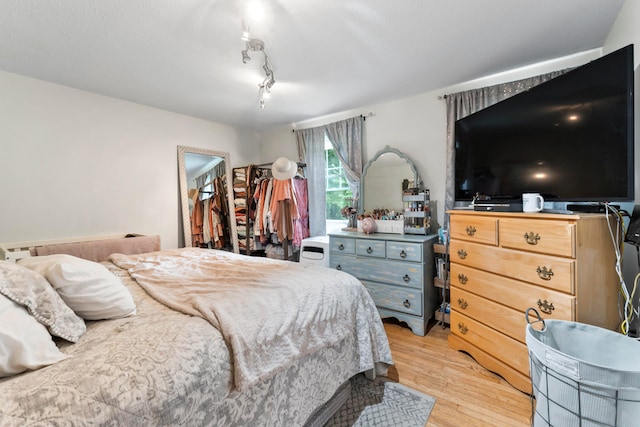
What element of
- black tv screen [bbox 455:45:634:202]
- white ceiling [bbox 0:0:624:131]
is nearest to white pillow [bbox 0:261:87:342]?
white ceiling [bbox 0:0:624:131]

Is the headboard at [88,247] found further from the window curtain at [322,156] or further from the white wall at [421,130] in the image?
the white wall at [421,130]

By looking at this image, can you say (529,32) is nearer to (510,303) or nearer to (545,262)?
(545,262)

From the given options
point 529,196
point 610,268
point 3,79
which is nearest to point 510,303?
point 610,268

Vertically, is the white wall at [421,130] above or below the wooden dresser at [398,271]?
above

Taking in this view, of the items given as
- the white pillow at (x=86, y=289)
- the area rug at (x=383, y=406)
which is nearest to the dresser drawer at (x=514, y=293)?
the area rug at (x=383, y=406)

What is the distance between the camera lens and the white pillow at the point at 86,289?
1.05 metres

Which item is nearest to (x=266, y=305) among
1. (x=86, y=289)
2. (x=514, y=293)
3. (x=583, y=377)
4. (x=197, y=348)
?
(x=197, y=348)

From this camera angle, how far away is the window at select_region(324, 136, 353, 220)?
357 cm

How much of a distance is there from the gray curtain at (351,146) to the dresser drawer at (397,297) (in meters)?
1.15

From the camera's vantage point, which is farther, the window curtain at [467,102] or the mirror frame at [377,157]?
the mirror frame at [377,157]

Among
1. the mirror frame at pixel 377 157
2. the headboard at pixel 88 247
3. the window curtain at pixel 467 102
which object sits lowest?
the headboard at pixel 88 247

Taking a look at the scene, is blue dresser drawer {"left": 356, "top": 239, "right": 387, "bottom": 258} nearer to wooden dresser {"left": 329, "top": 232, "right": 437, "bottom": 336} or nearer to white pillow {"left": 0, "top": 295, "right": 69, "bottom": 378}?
wooden dresser {"left": 329, "top": 232, "right": 437, "bottom": 336}

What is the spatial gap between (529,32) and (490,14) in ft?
1.42

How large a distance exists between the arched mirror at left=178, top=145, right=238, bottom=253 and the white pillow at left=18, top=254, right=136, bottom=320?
7.61ft
